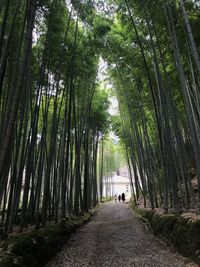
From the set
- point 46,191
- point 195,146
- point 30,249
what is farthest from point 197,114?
point 30,249

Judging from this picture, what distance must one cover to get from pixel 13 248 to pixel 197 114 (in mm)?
5152

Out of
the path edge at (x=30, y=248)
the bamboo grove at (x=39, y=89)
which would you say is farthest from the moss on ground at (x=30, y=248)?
the bamboo grove at (x=39, y=89)

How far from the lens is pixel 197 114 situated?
6.50m

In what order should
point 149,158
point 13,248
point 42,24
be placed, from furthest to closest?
point 149,158, point 42,24, point 13,248

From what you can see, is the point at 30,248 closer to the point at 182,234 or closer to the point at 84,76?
the point at 182,234

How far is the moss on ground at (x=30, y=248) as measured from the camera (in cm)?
303

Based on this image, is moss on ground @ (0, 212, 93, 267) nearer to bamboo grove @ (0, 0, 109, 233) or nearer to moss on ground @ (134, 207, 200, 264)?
bamboo grove @ (0, 0, 109, 233)

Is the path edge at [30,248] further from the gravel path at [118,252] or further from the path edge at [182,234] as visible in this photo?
the path edge at [182,234]

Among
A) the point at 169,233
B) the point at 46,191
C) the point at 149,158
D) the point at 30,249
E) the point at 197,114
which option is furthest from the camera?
the point at 149,158

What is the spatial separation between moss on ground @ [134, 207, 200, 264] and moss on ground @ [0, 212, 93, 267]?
1905 millimetres

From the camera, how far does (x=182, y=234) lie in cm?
383

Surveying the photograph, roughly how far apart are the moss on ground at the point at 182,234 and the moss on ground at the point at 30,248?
6.25 feet

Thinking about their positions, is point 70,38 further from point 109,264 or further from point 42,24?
point 109,264

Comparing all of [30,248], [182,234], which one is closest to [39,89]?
[30,248]
